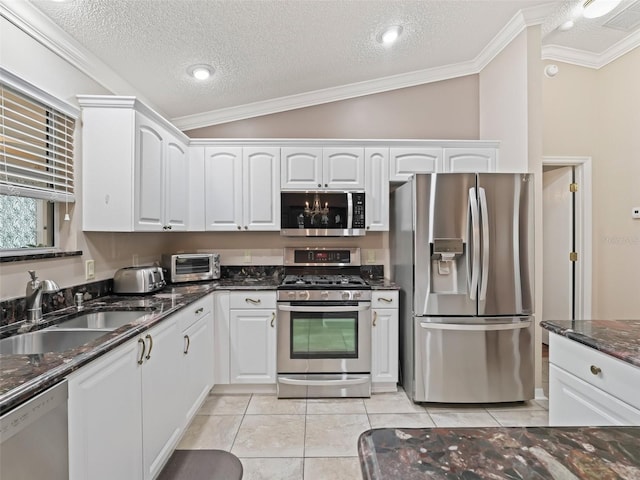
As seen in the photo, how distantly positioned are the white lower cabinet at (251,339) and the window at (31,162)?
4.51 ft

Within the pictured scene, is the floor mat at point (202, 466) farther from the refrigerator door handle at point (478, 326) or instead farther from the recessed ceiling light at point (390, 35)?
the recessed ceiling light at point (390, 35)

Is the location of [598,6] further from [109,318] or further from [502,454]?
[109,318]

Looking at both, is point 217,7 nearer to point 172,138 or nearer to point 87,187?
point 172,138

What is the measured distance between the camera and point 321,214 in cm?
307

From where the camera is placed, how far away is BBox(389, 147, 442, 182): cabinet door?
3.11 metres

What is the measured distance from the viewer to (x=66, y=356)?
3.92ft

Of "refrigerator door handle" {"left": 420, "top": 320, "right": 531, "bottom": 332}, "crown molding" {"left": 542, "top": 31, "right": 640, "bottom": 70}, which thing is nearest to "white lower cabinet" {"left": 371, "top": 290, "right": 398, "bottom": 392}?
"refrigerator door handle" {"left": 420, "top": 320, "right": 531, "bottom": 332}

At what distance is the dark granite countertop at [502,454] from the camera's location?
60 cm

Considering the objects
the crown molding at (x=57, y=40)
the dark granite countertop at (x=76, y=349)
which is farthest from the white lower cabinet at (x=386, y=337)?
the crown molding at (x=57, y=40)

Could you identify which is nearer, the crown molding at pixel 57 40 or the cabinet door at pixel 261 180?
the crown molding at pixel 57 40

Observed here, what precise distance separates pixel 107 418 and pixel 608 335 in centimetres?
211

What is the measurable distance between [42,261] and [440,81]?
3.69 meters

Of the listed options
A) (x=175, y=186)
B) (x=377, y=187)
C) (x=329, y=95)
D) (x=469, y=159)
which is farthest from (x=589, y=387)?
(x=329, y=95)

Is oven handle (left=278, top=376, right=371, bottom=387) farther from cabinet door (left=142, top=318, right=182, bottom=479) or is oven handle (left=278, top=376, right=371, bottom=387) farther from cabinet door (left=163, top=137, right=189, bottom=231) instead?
cabinet door (left=163, top=137, right=189, bottom=231)
